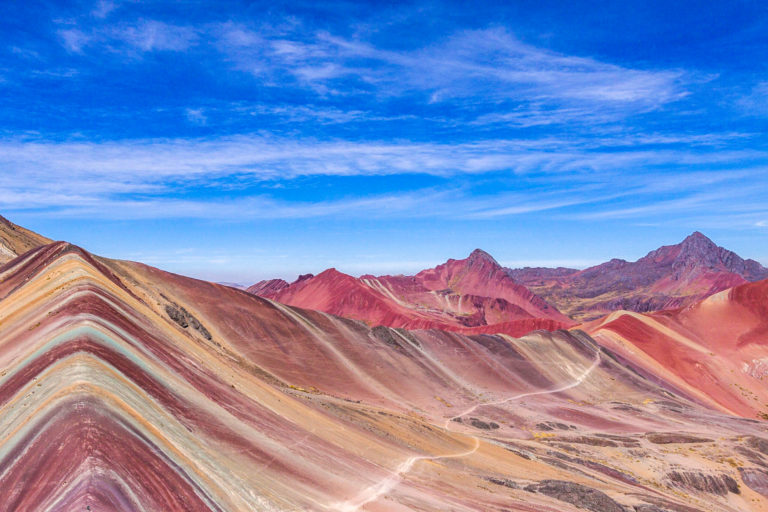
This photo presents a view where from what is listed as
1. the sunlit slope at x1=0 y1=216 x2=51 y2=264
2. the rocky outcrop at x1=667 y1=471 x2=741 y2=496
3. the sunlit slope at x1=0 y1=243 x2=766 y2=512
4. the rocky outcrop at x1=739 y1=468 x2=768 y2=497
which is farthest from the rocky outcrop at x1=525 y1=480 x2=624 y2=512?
the sunlit slope at x1=0 y1=216 x2=51 y2=264

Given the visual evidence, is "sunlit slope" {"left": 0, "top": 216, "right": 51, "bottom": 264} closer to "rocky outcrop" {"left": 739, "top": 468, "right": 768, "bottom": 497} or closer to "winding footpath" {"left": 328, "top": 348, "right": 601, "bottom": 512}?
"winding footpath" {"left": 328, "top": 348, "right": 601, "bottom": 512}

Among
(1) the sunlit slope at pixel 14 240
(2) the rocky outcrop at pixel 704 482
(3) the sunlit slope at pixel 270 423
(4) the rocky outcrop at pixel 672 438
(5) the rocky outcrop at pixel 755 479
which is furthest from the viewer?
(4) the rocky outcrop at pixel 672 438

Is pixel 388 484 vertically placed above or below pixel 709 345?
below

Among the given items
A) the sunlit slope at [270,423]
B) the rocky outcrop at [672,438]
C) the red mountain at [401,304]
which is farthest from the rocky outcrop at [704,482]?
the red mountain at [401,304]

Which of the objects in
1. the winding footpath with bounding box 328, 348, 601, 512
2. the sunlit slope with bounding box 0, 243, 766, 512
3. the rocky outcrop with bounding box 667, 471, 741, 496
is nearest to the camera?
the sunlit slope with bounding box 0, 243, 766, 512

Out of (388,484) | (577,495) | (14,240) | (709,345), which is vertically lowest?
(577,495)

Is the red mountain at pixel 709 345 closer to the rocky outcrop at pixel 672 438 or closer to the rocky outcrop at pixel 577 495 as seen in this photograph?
the rocky outcrop at pixel 672 438

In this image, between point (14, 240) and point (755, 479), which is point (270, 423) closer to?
point (755, 479)

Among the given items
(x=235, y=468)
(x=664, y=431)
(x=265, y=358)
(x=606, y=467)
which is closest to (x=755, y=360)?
(x=664, y=431)

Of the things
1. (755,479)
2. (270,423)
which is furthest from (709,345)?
(270,423)

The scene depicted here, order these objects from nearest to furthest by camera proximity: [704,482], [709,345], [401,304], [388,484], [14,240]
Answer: [388,484] < [704,482] < [14,240] < [709,345] < [401,304]

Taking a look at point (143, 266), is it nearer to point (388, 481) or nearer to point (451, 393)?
point (451, 393)
